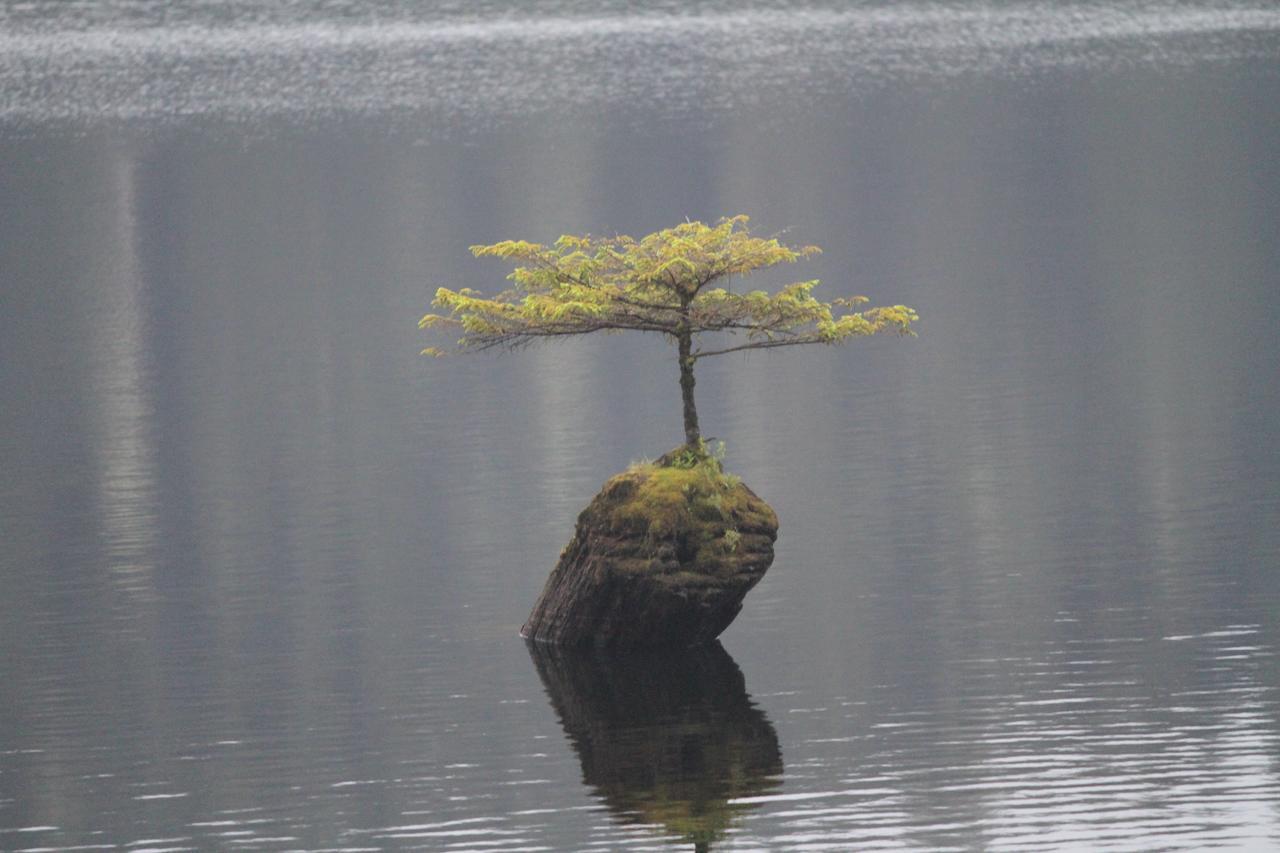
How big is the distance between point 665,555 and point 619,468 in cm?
1739

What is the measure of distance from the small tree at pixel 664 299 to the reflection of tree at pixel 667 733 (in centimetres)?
308

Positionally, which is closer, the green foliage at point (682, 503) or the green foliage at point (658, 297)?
the green foliage at point (682, 503)

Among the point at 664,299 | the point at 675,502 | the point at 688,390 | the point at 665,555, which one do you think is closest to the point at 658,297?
the point at 664,299

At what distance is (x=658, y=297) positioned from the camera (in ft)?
92.3

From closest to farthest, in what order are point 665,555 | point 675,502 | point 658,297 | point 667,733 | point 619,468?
point 667,733
point 665,555
point 675,502
point 658,297
point 619,468

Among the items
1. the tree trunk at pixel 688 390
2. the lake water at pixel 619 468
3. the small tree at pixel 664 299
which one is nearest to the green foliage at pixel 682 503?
the tree trunk at pixel 688 390

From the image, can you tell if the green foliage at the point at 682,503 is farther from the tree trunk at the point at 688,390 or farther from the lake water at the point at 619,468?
the lake water at the point at 619,468

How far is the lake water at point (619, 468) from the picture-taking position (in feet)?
73.5

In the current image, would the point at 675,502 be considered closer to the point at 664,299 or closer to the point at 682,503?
the point at 682,503

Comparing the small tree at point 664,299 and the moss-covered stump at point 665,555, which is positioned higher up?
the small tree at point 664,299

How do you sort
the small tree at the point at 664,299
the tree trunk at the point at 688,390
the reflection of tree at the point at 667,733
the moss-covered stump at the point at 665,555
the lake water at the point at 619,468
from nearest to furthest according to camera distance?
1. the reflection of tree at the point at 667,733
2. the lake water at the point at 619,468
3. the moss-covered stump at the point at 665,555
4. the small tree at the point at 664,299
5. the tree trunk at the point at 688,390

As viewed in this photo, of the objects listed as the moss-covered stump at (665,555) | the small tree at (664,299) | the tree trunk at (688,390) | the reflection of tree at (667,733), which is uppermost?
the small tree at (664,299)

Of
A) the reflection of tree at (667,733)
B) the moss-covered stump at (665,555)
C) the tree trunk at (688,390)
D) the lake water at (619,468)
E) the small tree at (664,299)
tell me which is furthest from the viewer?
the tree trunk at (688,390)

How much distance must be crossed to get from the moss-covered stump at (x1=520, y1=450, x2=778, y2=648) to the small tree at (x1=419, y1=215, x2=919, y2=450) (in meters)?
1.00
